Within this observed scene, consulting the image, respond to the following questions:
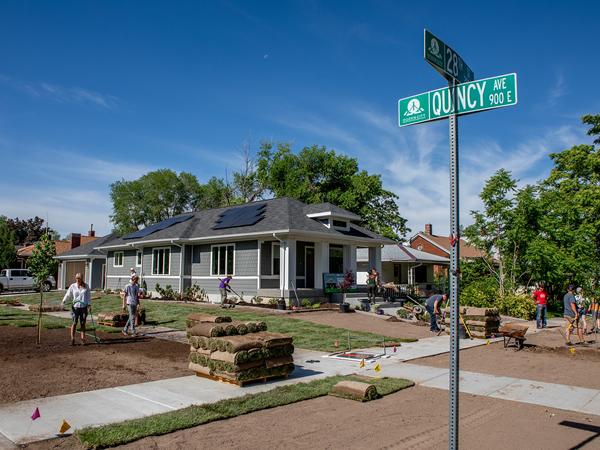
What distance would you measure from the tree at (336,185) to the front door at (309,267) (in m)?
18.7

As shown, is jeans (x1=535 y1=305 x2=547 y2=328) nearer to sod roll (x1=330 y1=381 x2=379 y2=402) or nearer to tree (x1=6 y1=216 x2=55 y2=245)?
sod roll (x1=330 y1=381 x2=379 y2=402)

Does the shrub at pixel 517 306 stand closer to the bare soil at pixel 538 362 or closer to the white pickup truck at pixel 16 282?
the bare soil at pixel 538 362

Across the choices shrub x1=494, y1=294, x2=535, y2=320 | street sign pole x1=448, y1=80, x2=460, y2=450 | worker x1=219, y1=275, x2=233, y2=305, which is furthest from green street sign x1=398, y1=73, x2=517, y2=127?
shrub x1=494, y1=294, x2=535, y2=320

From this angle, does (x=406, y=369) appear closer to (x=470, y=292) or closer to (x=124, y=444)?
(x=124, y=444)

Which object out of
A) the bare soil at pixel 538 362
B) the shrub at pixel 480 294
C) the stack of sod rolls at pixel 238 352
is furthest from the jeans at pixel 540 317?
the stack of sod rolls at pixel 238 352

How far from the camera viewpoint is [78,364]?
388 inches

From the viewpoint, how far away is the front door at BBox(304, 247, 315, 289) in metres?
24.4

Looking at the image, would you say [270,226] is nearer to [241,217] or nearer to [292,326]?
[241,217]

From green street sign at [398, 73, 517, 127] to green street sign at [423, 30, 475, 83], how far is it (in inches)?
6.3

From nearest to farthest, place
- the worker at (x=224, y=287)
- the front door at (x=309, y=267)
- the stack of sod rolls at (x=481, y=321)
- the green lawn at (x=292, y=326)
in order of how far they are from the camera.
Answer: the green lawn at (x=292, y=326) → the stack of sod rolls at (x=481, y=321) → the worker at (x=224, y=287) → the front door at (x=309, y=267)

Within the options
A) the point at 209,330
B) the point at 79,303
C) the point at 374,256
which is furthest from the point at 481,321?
the point at 374,256

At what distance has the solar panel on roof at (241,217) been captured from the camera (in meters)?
24.8

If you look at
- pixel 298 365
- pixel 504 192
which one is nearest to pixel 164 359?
pixel 298 365

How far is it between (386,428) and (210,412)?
235cm
